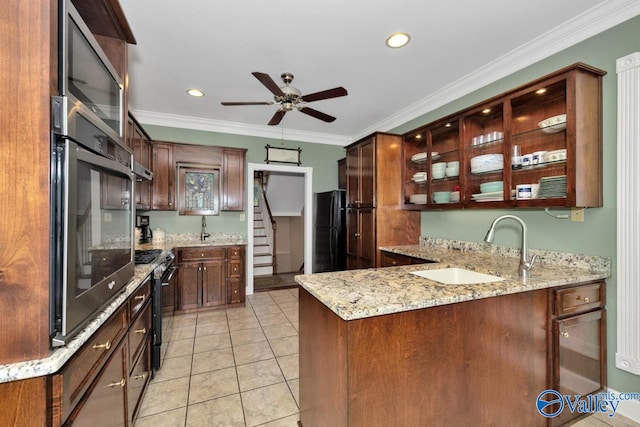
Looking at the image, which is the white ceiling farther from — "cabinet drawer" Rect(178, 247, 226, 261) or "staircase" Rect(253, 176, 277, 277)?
"staircase" Rect(253, 176, 277, 277)

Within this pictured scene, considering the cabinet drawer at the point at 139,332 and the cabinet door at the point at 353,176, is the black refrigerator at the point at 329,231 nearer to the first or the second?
the cabinet door at the point at 353,176

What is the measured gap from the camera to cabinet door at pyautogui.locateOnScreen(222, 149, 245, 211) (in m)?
4.12

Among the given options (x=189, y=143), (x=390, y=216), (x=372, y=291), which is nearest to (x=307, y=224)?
(x=390, y=216)

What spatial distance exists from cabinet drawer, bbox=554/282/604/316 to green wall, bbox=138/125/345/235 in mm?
3761

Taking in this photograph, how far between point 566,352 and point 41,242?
261cm

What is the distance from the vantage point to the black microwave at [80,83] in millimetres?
837

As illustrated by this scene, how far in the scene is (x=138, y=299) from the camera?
166cm

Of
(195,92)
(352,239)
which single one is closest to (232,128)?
(195,92)

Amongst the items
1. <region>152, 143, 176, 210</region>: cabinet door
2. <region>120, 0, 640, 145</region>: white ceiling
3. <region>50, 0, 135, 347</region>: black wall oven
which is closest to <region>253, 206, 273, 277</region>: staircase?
<region>152, 143, 176, 210</region>: cabinet door

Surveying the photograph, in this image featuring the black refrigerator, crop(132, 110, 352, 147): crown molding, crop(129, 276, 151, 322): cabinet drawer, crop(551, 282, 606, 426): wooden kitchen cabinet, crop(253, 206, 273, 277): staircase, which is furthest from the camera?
crop(253, 206, 273, 277): staircase

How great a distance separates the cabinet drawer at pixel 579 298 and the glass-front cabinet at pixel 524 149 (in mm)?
562

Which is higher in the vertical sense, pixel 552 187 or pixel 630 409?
pixel 552 187

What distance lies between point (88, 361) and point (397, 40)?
2.78 meters

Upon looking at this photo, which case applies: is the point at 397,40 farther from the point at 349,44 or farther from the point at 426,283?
the point at 426,283
